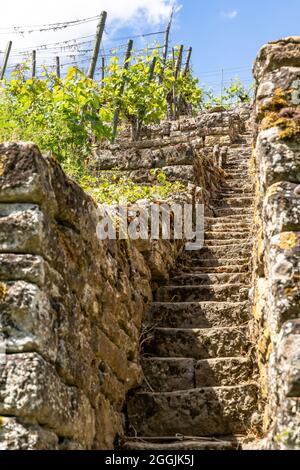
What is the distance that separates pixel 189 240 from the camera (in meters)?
7.39

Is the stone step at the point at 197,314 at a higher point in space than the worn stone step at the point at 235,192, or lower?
lower

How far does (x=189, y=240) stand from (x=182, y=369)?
8.46ft

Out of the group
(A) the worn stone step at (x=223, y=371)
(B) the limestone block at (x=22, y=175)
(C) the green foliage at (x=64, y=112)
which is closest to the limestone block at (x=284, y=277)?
(B) the limestone block at (x=22, y=175)

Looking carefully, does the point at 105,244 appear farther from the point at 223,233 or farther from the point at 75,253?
the point at 223,233

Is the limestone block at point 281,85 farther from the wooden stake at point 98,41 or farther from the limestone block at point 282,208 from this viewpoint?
the wooden stake at point 98,41

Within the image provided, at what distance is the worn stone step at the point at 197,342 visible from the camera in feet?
17.1

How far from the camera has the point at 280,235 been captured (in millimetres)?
3297

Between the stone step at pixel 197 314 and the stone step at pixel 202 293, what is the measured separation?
0.28m

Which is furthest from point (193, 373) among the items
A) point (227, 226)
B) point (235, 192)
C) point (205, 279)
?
point (235, 192)

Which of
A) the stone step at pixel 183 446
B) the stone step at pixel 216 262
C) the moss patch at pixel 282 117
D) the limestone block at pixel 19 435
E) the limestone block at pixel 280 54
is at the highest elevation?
the limestone block at pixel 280 54

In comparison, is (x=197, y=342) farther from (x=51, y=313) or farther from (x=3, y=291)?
(x=3, y=291)

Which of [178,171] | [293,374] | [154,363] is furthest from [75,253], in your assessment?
[178,171]

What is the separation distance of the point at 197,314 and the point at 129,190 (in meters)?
1.71

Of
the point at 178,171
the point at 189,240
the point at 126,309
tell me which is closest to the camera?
the point at 126,309
